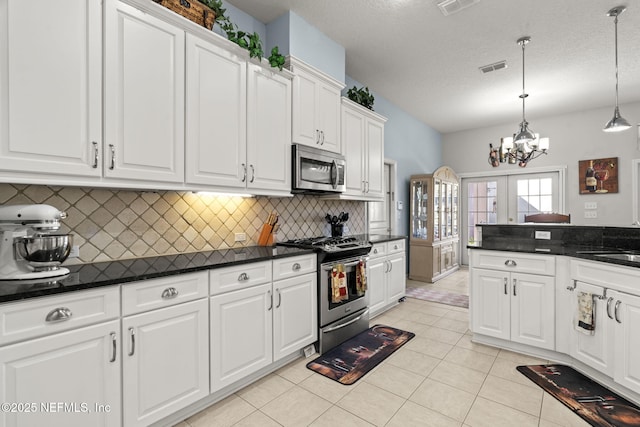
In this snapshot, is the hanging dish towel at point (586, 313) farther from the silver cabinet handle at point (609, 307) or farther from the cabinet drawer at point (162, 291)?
the cabinet drawer at point (162, 291)

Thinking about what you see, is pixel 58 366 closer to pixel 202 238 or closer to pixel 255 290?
pixel 255 290

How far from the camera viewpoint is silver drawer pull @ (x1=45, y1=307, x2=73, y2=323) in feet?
4.37

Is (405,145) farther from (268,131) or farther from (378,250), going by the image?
(268,131)

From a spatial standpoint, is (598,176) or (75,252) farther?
(598,176)

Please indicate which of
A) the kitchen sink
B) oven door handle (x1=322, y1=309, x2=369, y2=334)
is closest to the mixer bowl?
oven door handle (x1=322, y1=309, x2=369, y2=334)

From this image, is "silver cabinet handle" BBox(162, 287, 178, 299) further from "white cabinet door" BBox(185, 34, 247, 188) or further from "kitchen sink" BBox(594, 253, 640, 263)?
"kitchen sink" BBox(594, 253, 640, 263)

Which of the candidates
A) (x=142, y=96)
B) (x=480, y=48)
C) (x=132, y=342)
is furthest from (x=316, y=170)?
(x=480, y=48)

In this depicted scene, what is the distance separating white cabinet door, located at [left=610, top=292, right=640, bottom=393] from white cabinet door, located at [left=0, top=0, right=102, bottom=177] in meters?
3.44

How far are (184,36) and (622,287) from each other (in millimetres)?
3470

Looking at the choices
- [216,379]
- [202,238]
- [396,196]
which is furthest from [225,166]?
[396,196]

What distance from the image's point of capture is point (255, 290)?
2.21 m

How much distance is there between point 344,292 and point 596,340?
6.42 feet

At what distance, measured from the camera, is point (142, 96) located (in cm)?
184

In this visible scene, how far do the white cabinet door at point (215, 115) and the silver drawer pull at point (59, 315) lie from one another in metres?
1.02
